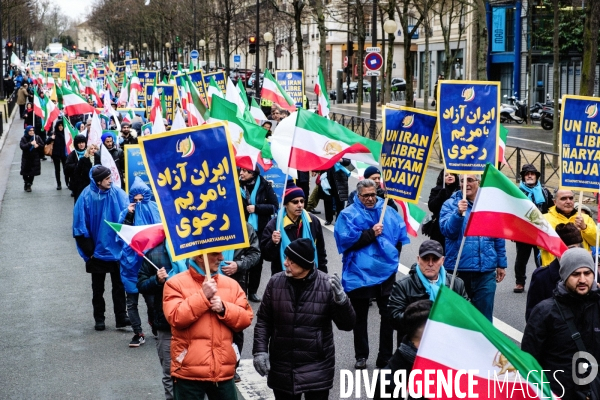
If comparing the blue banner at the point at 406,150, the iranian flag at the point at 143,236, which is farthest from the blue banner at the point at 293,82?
the iranian flag at the point at 143,236

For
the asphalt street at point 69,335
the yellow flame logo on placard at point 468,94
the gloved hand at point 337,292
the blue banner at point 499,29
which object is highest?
the blue banner at point 499,29

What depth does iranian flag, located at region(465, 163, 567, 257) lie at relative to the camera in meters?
A: 6.22

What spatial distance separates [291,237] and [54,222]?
32.3 feet

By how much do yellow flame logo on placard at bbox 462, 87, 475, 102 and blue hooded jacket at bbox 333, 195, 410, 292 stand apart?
1.63 meters

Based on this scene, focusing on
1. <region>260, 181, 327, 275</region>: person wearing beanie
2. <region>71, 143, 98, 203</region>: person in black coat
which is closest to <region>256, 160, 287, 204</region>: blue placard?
<region>71, 143, 98, 203</region>: person in black coat

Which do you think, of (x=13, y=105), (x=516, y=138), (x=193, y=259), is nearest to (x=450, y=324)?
(x=193, y=259)

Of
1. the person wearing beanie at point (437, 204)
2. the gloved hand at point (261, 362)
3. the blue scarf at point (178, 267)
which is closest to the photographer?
the gloved hand at point (261, 362)

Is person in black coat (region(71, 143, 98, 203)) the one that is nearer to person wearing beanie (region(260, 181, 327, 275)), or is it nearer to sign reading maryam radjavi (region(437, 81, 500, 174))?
person wearing beanie (region(260, 181, 327, 275))

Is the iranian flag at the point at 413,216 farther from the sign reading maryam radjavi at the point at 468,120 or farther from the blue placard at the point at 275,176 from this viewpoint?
the blue placard at the point at 275,176

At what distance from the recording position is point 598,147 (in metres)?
8.90

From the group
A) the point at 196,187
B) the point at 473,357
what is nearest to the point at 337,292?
the point at 196,187

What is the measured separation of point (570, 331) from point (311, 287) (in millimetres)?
1564

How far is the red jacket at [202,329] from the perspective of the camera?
5.76 meters

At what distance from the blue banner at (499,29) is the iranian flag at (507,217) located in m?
49.0
